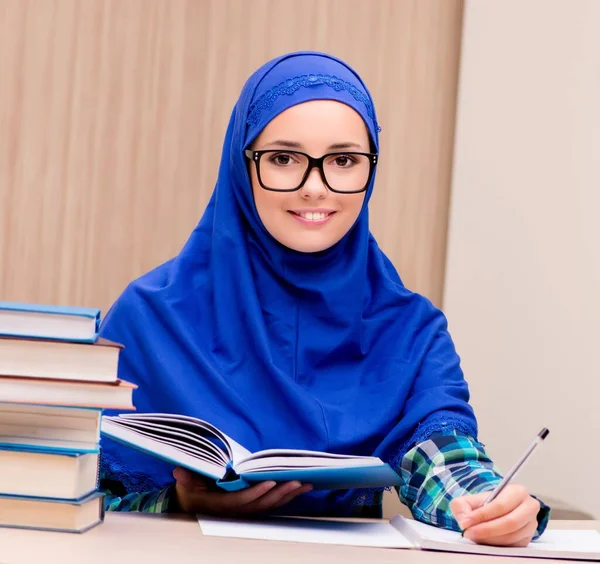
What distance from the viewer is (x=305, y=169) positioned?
61.2 inches

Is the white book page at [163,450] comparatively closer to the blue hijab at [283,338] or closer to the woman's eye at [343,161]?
the blue hijab at [283,338]

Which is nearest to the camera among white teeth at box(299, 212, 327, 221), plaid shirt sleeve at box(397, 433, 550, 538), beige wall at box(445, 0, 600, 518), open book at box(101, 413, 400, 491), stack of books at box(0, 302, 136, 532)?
stack of books at box(0, 302, 136, 532)

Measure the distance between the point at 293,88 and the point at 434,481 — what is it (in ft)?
2.11

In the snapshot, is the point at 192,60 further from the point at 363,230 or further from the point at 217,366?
the point at 217,366

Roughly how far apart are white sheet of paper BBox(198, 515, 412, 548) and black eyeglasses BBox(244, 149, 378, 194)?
0.54 meters

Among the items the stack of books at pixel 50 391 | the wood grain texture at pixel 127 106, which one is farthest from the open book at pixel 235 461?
the wood grain texture at pixel 127 106

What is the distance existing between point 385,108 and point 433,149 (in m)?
0.17

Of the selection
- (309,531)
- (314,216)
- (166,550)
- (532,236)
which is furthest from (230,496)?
(532,236)

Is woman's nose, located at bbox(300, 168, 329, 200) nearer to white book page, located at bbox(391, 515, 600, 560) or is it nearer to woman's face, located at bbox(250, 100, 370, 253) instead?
woman's face, located at bbox(250, 100, 370, 253)

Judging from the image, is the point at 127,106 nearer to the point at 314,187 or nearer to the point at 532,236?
the point at 532,236

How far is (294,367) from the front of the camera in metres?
1.59

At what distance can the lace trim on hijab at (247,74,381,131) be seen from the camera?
5.17ft

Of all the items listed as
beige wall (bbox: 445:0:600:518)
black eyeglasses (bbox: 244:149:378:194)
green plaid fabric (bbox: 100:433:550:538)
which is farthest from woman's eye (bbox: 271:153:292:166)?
beige wall (bbox: 445:0:600:518)

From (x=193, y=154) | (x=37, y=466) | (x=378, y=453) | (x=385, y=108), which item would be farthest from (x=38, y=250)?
(x=37, y=466)
